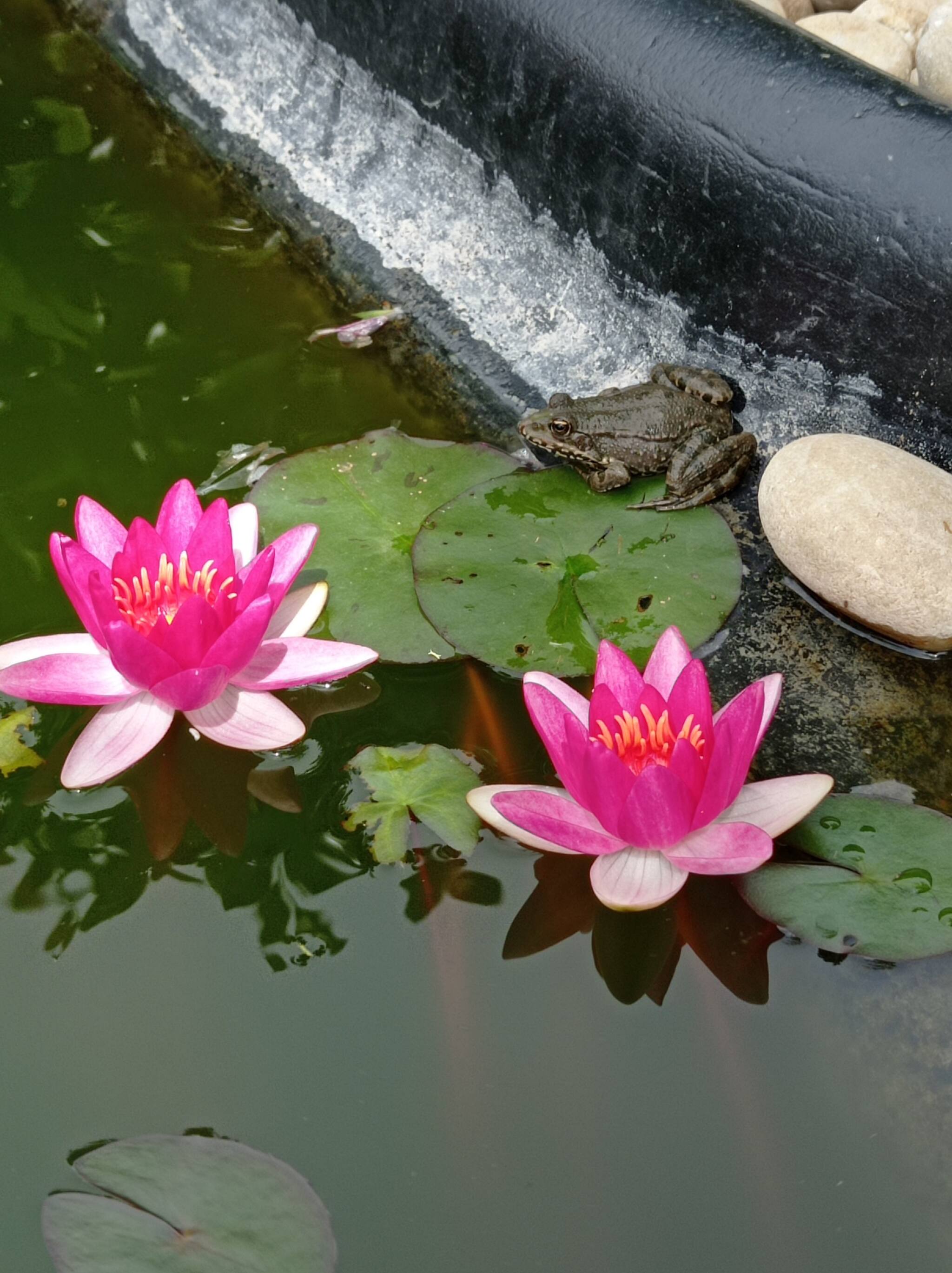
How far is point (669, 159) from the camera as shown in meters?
2.26

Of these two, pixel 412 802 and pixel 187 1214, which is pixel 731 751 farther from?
pixel 187 1214

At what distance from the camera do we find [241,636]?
67.1 inches

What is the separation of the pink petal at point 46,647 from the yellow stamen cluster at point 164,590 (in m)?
0.09

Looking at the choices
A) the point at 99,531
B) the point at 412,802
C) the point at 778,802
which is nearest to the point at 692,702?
the point at 778,802

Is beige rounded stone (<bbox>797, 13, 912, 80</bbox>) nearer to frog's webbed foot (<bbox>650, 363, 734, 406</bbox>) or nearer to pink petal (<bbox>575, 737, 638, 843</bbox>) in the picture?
frog's webbed foot (<bbox>650, 363, 734, 406</bbox>)

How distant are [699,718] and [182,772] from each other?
0.81m

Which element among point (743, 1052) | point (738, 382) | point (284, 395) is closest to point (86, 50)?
point (284, 395)

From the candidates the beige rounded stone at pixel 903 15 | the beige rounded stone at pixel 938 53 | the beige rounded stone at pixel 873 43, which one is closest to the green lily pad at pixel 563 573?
the beige rounded stone at pixel 938 53

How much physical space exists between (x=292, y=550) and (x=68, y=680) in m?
0.42

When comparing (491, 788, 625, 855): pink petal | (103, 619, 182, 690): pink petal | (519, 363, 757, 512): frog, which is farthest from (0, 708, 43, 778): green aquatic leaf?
(519, 363, 757, 512): frog

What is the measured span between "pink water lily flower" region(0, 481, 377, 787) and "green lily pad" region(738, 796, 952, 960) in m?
0.72

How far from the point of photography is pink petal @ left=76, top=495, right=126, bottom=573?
1865mm

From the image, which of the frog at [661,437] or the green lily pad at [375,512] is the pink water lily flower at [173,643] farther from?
the frog at [661,437]

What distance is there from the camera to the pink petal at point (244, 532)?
76.3 inches
